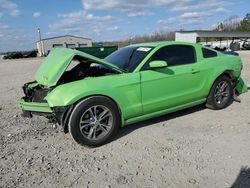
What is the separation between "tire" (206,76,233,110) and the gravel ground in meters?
0.37

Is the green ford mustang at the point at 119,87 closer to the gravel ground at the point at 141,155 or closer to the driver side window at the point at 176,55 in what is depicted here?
the driver side window at the point at 176,55

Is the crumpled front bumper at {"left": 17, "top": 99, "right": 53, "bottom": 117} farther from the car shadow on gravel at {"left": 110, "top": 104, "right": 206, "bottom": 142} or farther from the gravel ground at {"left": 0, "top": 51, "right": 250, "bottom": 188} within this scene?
the car shadow on gravel at {"left": 110, "top": 104, "right": 206, "bottom": 142}

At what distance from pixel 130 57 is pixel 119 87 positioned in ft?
3.00

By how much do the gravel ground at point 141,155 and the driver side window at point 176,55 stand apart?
1141 millimetres

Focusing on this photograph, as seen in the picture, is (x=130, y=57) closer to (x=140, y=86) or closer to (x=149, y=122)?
(x=140, y=86)

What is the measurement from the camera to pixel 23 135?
454cm

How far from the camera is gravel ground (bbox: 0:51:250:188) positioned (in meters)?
3.06

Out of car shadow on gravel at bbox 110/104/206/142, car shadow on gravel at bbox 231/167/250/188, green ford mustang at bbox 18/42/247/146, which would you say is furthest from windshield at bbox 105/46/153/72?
car shadow on gravel at bbox 231/167/250/188

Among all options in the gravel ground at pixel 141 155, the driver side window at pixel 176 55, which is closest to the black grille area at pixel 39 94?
the gravel ground at pixel 141 155

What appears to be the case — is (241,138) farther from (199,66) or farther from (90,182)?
(90,182)

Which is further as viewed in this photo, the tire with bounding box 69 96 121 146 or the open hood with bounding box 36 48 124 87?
the open hood with bounding box 36 48 124 87

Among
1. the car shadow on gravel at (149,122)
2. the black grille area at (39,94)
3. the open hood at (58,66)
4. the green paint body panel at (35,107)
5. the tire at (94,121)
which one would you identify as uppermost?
the open hood at (58,66)

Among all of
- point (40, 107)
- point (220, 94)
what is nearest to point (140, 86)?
point (40, 107)

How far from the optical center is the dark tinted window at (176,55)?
4.64m
